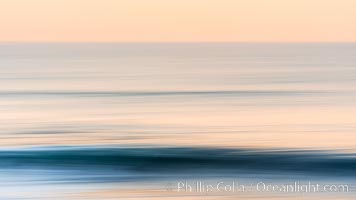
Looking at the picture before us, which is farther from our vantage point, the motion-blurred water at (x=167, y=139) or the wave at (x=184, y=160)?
the wave at (x=184, y=160)

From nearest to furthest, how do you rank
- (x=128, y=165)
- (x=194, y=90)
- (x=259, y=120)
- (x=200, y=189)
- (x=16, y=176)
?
(x=200, y=189) → (x=16, y=176) → (x=128, y=165) → (x=259, y=120) → (x=194, y=90)

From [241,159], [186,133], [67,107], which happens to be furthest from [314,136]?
[67,107]

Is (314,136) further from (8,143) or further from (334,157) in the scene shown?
(8,143)

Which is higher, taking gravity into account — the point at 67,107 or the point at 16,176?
the point at 67,107

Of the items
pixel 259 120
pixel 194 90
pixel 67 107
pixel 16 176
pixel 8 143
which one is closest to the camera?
pixel 16 176

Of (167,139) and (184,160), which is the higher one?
(167,139)

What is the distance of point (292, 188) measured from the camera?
7590 millimetres

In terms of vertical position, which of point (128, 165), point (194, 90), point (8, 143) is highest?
point (194, 90)

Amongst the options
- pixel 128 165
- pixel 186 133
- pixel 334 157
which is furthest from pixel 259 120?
pixel 128 165

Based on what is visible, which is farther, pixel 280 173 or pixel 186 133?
pixel 186 133

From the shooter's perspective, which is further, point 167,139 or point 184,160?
point 167,139

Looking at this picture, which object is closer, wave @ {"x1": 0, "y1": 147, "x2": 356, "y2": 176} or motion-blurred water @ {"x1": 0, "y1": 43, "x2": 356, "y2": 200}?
motion-blurred water @ {"x1": 0, "y1": 43, "x2": 356, "y2": 200}

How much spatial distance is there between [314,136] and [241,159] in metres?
2.84

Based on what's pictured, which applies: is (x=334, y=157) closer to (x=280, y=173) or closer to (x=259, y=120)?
(x=280, y=173)
